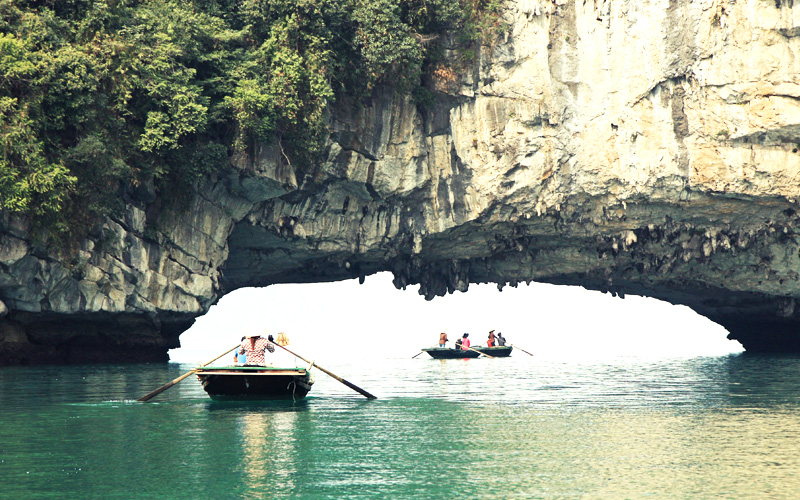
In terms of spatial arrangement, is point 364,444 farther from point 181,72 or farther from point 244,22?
point 244,22

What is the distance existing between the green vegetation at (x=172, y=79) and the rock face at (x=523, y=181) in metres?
1.48

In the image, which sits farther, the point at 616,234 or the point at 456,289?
the point at 456,289

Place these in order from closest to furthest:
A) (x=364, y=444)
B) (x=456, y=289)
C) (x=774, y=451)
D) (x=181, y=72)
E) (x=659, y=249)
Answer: (x=774, y=451), (x=364, y=444), (x=181, y=72), (x=659, y=249), (x=456, y=289)

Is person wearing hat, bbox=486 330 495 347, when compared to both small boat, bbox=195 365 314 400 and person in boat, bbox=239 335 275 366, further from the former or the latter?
person in boat, bbox=239 335 275 366

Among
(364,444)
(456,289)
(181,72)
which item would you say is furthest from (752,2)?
(364,444)

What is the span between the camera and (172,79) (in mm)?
28016

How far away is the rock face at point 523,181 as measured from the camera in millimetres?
30578

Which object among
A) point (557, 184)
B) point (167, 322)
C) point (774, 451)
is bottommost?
point (774, 451)

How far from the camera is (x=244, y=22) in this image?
103 ft

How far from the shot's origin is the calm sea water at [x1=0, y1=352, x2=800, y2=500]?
10.2m

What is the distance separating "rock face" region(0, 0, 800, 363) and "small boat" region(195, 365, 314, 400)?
37.8ft

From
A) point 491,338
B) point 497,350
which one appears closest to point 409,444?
point 497,350

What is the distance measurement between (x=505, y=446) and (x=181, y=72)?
19542mm

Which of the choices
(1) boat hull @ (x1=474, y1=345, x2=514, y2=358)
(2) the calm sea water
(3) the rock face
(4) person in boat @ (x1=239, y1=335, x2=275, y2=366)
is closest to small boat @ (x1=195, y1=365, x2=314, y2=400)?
(2) the calm sea water
